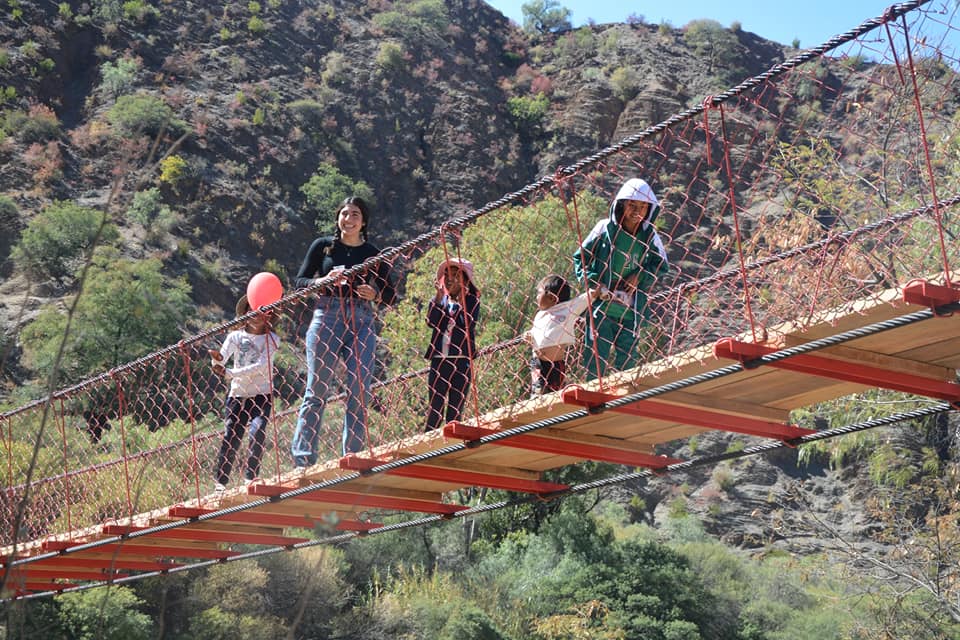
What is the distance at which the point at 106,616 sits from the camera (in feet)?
41.1

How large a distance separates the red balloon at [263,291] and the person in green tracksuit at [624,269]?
217 cm

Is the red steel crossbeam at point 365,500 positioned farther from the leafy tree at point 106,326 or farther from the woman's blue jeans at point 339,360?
the leafy tree at point 106,326

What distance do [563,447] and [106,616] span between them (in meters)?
9.31

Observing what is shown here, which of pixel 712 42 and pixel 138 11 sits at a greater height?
pixel 138 11

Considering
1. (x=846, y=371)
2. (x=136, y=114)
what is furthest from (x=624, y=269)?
(x=136, y=114)

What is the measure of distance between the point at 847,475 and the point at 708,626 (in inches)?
499

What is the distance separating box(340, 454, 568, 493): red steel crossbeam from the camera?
15.7 ft

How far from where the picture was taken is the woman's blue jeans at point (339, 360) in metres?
5.13

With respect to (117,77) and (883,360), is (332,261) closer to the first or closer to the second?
(883,360)

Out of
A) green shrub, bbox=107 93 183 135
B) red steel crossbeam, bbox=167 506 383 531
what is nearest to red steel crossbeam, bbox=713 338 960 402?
red steel crossbeam, bbox=167 506 383 531

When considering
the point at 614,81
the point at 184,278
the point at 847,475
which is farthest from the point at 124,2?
the point at 847,475

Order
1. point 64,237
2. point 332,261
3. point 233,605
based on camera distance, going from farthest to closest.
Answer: point 64,237 < point 233,605 < point 332,261

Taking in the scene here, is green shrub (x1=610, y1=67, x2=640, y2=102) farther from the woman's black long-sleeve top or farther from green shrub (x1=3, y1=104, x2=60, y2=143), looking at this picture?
the woman's black long-sleeve top

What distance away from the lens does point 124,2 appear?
1544 inches
